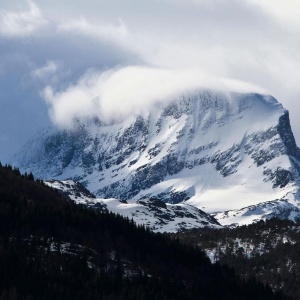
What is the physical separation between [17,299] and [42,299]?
7840 millimetres

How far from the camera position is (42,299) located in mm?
184750

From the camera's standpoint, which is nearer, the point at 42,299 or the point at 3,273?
the point at 42,299

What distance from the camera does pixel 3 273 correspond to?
7869 inches

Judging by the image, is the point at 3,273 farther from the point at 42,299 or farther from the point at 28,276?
the point at 42,299

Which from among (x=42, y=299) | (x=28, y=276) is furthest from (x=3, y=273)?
(x=42, y=299)

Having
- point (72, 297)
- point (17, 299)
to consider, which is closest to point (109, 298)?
point (72, 297)

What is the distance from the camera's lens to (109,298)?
197 m

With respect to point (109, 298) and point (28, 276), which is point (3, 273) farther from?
point (109, 298)

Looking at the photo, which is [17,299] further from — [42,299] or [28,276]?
[28,276]

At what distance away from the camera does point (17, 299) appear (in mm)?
177625

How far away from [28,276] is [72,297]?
11.0 meters

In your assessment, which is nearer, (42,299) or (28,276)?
(42,299)

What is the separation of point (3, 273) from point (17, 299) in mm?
22842
